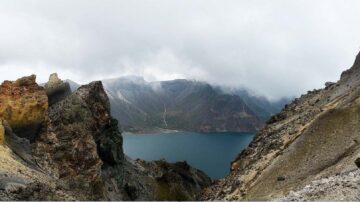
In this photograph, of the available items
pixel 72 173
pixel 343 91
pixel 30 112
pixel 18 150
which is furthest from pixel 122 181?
pixel 343 91

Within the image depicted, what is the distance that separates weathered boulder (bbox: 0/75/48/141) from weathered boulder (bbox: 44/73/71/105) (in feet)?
28.8

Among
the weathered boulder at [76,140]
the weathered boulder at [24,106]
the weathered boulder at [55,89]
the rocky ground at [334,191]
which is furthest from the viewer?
the weathered boulder at [55,89]

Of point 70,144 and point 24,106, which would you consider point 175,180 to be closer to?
point 70,144

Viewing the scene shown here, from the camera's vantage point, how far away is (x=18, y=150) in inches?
2579

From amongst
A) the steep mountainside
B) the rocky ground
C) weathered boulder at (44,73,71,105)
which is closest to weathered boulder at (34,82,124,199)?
weathered boulder at (44,73,71,105)

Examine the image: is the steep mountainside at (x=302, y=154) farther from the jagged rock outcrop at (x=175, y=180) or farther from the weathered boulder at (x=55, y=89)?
the jagged rock outcrop at (x=175, y=180)

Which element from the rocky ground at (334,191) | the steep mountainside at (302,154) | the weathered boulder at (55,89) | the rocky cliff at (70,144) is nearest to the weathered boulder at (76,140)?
the rocky cliff at (70,144)

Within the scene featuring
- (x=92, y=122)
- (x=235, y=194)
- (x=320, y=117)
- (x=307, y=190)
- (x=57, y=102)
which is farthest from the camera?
(x=92, y=122)

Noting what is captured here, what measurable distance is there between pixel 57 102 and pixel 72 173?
1617 cm

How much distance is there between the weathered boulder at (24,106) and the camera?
76.7 meters

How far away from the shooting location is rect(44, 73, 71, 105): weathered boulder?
91.2 m

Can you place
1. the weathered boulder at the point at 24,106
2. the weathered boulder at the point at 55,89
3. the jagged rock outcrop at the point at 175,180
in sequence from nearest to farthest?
the weathered boulder at the point at 24,106, the weathered boulder at the point at 55,89, the jagged rock outcrop at the point at 175,180

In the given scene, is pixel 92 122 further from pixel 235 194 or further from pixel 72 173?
pixel 235 194

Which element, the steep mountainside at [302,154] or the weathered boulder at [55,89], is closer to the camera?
the steep mountainside at [302,154]
